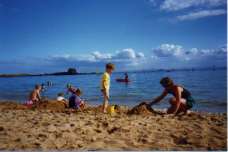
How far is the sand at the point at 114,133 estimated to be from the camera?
3.69m

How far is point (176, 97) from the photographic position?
16.3ft

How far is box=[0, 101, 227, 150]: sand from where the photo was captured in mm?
3686

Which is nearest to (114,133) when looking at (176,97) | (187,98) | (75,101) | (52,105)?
(176,97)

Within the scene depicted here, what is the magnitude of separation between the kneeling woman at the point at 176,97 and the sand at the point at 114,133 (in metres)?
0.25

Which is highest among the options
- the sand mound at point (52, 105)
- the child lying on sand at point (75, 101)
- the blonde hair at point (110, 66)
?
the blonde hair at point (110, 66)

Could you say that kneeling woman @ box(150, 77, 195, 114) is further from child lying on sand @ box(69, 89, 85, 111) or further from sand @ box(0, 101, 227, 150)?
child lying on sand @ box(69, 89, 85, 111)

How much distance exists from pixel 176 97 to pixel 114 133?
147cm

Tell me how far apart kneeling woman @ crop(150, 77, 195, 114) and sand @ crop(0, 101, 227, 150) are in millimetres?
250

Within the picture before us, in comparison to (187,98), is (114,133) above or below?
below

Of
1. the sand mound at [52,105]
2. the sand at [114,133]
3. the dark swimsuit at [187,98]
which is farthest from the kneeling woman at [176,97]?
the sand mound at [52,105]

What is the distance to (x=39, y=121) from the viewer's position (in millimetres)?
4637

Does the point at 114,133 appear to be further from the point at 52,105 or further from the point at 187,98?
the point at 52,105

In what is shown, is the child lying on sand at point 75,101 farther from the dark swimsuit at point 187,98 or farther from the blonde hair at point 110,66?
the dark swimsuit at point 187,98

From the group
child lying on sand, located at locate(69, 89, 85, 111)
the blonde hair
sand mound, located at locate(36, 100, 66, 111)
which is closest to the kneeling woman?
the blonde hair
